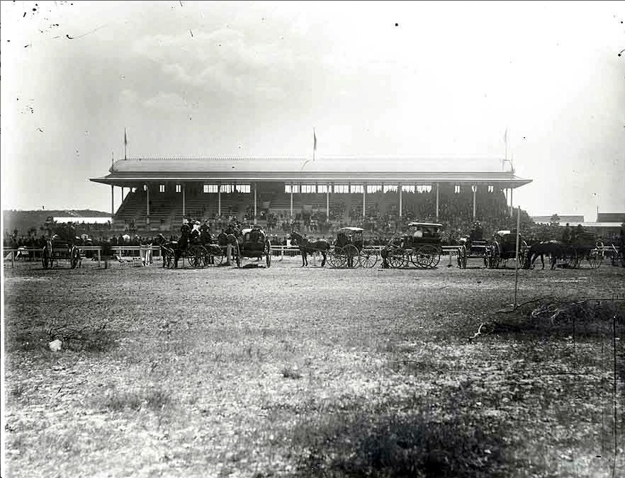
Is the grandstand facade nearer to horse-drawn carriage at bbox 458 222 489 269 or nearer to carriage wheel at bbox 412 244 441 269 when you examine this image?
horse-drawn carriage at bbox 458 222 489 269

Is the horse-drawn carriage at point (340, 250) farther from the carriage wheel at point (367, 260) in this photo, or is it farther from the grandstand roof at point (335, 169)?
the grandstand roof at point (335, 169)

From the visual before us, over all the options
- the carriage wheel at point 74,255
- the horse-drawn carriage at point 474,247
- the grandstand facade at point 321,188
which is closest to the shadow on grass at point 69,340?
the carriage wheel at point 74,255

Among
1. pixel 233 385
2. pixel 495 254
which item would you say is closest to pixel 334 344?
pixel 233 385

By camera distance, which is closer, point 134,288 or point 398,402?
point 398,402

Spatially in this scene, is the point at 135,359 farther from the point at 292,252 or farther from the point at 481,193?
the point at 481,193

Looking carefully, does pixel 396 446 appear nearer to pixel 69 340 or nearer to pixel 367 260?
pixel 69 340

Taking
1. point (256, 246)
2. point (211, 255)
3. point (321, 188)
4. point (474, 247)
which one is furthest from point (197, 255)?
point (321, 188)
